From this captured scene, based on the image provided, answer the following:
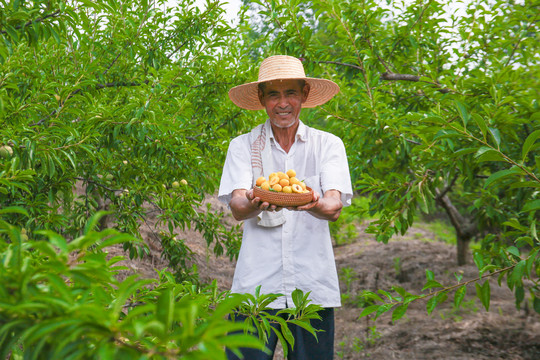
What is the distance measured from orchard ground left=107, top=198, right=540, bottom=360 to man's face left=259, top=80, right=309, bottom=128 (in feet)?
4.54

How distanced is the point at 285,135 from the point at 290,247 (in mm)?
548

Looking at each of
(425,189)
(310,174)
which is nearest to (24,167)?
(310,174)

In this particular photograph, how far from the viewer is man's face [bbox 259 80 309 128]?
7.32ft

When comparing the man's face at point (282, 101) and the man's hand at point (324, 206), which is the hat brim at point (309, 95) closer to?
the man's face at point (282, 101)

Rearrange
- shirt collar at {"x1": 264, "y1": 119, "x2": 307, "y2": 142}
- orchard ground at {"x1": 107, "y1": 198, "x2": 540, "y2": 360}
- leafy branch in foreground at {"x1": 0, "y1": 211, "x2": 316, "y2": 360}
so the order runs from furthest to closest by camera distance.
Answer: orchard ground at {"x1": 107, "y1": 198, "x2": 540, "y2": 360}, shirt collar at {"x1": 264, "y1": 119, "x2": 307, "y2": 142}, leafy branch in foreground at {"x1": 0, "y1": 211, "x2": 316, "y2": 360}

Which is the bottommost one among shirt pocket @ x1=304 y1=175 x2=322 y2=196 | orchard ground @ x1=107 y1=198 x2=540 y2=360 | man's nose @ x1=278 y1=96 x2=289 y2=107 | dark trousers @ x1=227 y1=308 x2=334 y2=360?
orchard ground @ x1=107 y1=198 x2=540 y2=360

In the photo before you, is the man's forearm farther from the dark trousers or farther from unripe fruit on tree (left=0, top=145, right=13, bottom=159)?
unripe fruit on tree (left=0, top=145, right=13, bottom=159)

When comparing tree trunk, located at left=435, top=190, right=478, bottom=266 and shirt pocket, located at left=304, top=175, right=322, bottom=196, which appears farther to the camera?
tree trunk, located at left=435, top=190, right=478, bottom=266

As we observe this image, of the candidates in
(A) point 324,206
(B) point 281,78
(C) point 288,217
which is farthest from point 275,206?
(B) point 281,78

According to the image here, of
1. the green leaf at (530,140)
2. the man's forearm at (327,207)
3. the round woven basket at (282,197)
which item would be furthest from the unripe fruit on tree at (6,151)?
the green leaf at (530,140)

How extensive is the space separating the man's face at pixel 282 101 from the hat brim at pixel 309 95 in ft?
0.55

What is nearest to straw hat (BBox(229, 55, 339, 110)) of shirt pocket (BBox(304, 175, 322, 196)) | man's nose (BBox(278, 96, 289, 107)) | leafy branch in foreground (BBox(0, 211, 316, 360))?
man's nose (BBox(278, 96, 289, 107))

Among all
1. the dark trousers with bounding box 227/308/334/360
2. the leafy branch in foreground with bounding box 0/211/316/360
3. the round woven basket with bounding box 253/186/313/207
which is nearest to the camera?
the leafy branch in foreground with bounding box 0/211/316/360

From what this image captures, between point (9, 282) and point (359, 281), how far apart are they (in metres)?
5.72
